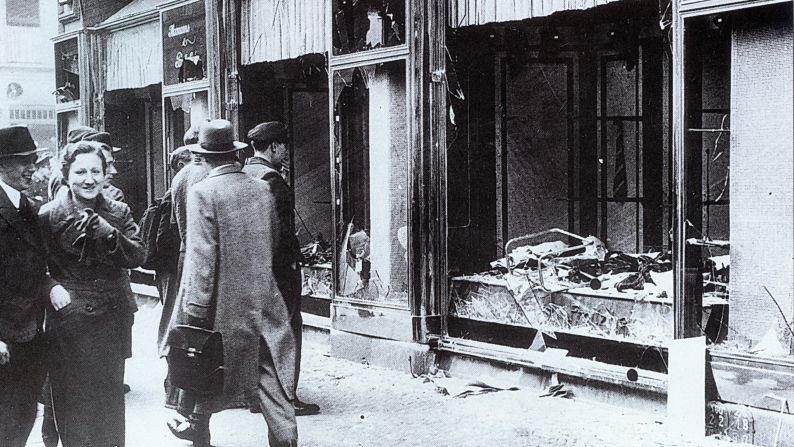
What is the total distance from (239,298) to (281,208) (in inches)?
53.4

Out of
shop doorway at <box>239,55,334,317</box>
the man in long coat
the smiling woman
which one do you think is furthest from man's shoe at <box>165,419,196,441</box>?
shop doorway at <box>239,55,334,317</box>

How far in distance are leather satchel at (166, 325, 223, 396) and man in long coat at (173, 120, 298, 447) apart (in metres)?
0.06

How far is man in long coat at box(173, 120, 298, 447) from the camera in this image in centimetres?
543

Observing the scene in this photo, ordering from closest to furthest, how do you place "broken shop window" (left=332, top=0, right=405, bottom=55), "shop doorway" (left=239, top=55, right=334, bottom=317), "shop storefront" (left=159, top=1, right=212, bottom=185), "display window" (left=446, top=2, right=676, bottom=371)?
"display window" (left=446, top=2, right=676, bottom=371) < "broken shop window" (left=332, top=0, right=405, bottom=55) < "shop doorway" (left=239, top=55, right=334, bottom=317) < "shop storefront" (left=159, top=1, right=212, bottom=185)

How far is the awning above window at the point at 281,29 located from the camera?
10.3 meters

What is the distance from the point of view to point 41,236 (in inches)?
202

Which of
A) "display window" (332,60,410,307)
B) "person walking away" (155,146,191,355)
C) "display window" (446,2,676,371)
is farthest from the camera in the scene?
"display window" (332,60,410,307)

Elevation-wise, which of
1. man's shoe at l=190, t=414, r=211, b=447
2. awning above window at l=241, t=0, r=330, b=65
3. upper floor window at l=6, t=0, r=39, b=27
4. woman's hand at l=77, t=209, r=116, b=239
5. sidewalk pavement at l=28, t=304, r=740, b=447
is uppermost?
upper floor window at l=6, t=0, r=39, b=27

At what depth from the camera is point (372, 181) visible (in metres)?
9.40

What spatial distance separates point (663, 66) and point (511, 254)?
8.93 feet

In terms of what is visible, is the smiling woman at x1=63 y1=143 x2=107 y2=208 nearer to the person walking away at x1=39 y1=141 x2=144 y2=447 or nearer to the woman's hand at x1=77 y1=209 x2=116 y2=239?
the person walking away at x1=39 y1=141 x2=144 y2=447

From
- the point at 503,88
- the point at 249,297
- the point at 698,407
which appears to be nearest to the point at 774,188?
the point at 698,407

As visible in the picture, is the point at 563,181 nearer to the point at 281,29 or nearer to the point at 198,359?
the point at 281,29

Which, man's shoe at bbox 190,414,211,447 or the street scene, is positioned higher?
the street scene
